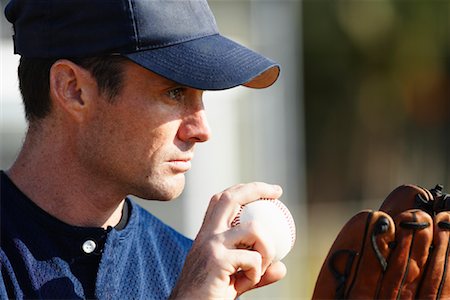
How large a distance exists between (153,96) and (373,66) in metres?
11.8

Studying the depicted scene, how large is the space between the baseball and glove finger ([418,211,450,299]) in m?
0.35

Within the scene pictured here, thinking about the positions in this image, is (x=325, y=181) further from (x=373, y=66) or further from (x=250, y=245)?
(x=250, y=245)

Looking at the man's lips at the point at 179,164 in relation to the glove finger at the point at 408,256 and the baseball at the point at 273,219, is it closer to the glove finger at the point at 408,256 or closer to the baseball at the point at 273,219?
the baseball at the point at 273,219

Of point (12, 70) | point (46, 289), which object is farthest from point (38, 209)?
point (12, 70)

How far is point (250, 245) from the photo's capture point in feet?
6.79

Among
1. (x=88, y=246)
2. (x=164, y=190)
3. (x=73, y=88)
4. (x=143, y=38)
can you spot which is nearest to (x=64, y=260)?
(x=88, y=246)

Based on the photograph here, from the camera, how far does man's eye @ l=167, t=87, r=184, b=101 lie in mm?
2211

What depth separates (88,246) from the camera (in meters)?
2.24

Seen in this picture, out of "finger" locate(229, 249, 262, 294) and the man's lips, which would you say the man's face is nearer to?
the man's lips

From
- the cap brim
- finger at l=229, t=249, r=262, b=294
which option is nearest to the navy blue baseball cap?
the cap brim

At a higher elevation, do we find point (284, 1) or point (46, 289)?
point (284, 1)

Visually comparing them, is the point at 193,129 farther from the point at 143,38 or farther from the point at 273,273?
the point at 273,273

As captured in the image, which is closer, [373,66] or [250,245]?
[250,245]

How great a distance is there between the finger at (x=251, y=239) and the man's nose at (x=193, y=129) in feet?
0.94
